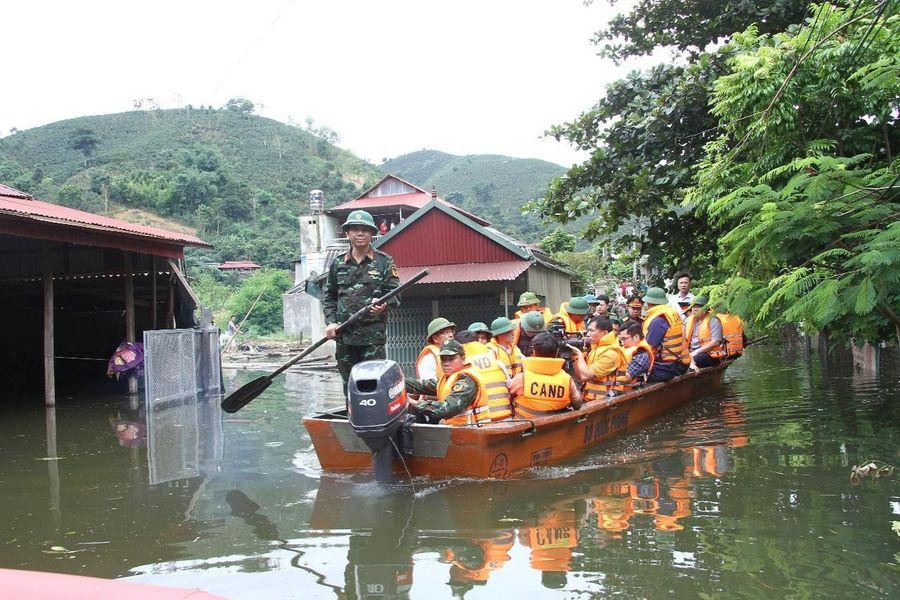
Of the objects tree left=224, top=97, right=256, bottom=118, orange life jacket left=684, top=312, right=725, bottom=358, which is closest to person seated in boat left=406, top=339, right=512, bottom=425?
orange life jacket left=684, top=312, right=725, bottom=358

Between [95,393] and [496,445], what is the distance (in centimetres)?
1226

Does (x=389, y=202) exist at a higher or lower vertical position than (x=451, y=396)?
higher

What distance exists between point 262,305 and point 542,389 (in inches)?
1249

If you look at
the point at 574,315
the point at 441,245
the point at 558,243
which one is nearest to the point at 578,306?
the point at 574,315

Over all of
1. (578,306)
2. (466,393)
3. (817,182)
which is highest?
(817,182)

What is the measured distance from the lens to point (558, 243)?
3334 cm

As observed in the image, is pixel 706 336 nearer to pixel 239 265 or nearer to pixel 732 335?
pixel 732 335

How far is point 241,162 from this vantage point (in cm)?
7031

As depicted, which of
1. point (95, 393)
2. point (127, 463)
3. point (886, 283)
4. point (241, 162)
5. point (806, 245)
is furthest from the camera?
point (241, 162)

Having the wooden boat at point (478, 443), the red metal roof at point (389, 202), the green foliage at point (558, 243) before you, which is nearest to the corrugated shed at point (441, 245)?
the wooden boat at point (478, 443)

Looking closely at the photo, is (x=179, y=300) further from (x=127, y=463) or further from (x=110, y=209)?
(x=110, y=209)

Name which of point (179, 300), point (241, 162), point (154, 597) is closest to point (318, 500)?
point (154, 597)

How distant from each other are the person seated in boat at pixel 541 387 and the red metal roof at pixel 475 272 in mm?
9768

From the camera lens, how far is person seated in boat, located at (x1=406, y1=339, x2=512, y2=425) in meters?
6.22
